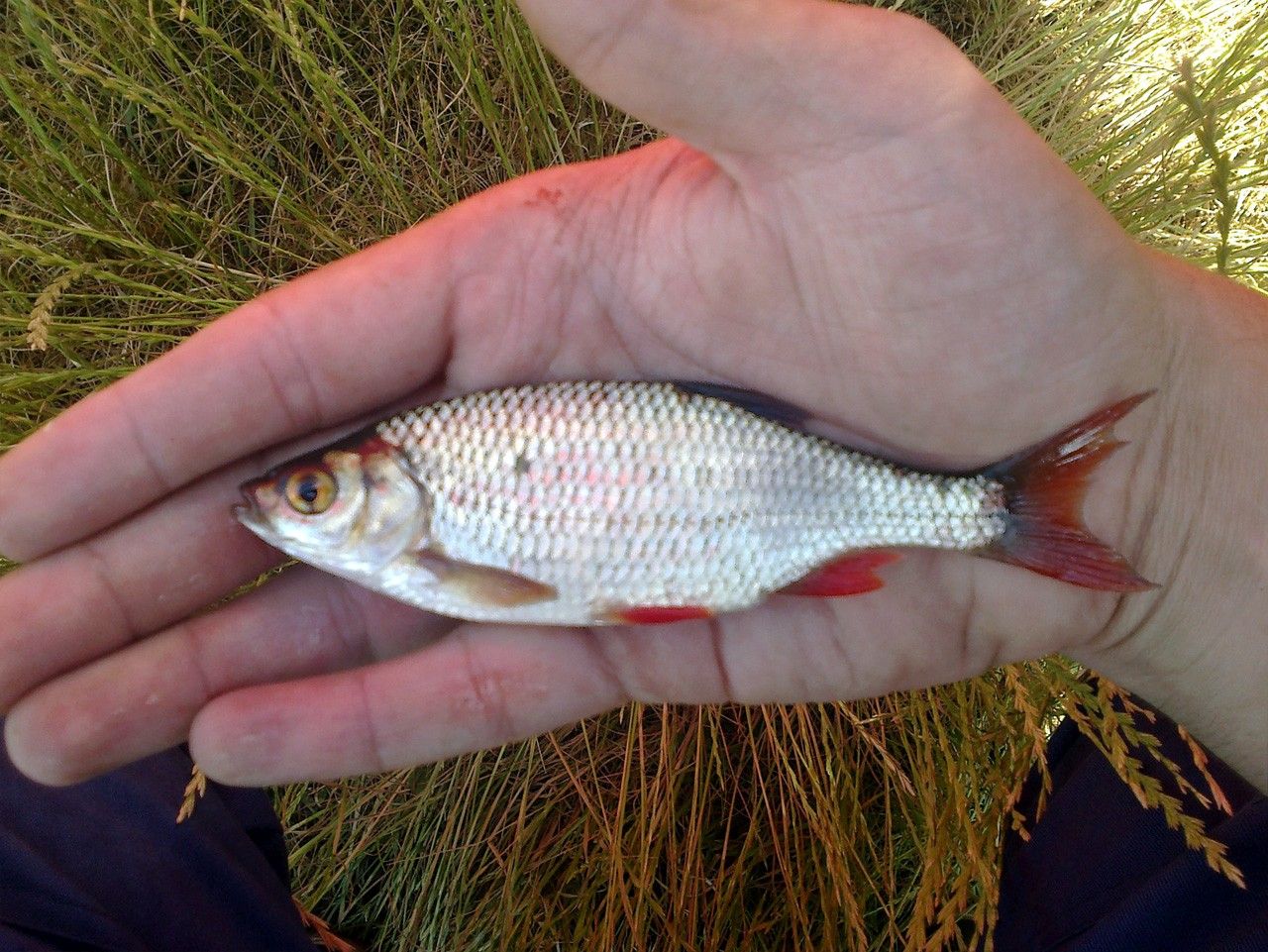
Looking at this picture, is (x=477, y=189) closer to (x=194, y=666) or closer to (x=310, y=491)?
(x=310, y=491)

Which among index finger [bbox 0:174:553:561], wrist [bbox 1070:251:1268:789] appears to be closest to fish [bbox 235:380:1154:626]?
index finger [bbox 0:174:553:561]

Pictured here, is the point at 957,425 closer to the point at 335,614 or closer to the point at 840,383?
the point at 840,383

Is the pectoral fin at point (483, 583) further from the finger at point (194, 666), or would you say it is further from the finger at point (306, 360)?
the finger at point (306, 360)

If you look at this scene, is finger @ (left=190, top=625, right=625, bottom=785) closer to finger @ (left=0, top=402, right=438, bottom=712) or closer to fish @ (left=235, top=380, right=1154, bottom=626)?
fish @ (left=235, top=380, right=1154, bottom=626)

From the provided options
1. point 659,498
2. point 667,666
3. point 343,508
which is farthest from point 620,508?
point 343,508

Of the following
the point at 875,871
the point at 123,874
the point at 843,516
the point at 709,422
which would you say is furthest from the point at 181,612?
the point at 875,871

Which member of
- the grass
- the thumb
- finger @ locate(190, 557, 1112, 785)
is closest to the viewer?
the thumb


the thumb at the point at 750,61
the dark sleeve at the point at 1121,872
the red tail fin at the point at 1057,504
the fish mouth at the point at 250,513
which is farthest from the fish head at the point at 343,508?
the dark sleeve at the point at 1121,872
